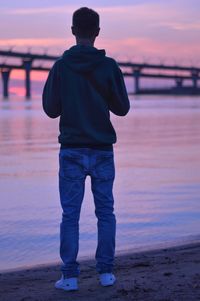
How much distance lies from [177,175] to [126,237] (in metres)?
5.34

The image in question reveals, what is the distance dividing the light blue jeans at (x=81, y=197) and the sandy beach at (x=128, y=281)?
17 centimetres

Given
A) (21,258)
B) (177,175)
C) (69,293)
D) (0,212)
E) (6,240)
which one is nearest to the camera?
(69,293)

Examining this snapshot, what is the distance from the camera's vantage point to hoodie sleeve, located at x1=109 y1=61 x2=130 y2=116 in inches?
173

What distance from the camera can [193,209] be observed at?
8.77 metres

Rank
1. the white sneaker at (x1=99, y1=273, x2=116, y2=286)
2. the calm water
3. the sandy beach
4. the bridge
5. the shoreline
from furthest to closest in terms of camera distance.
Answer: the bridge, the calm water, the shoreline, the white sneaker at (x1=99, y1=273, x2=116, y2=286), the sandy beach

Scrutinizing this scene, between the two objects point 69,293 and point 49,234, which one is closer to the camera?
point 69,293

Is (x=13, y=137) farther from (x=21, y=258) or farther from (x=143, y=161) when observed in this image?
(x=21, y=258)

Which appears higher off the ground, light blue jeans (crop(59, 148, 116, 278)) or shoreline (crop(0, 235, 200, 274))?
light blue jeans (crop(59, 148, 116, 278))

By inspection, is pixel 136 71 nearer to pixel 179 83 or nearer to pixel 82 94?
pixel 179 83

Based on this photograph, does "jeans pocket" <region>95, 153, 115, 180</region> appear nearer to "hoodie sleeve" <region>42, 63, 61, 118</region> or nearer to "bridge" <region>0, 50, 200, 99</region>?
"hoodie sleeve" <region>42, 63, 61, 118</region>

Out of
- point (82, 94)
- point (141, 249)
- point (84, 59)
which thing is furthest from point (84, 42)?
point (141, 249)

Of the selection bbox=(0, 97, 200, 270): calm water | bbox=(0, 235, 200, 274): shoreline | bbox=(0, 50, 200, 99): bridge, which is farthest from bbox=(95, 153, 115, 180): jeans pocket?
bbox=(0, 50, 200, 99): bridge

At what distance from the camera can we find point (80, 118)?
4.33m

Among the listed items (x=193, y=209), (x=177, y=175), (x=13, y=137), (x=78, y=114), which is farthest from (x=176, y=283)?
(x=13, y=137)
